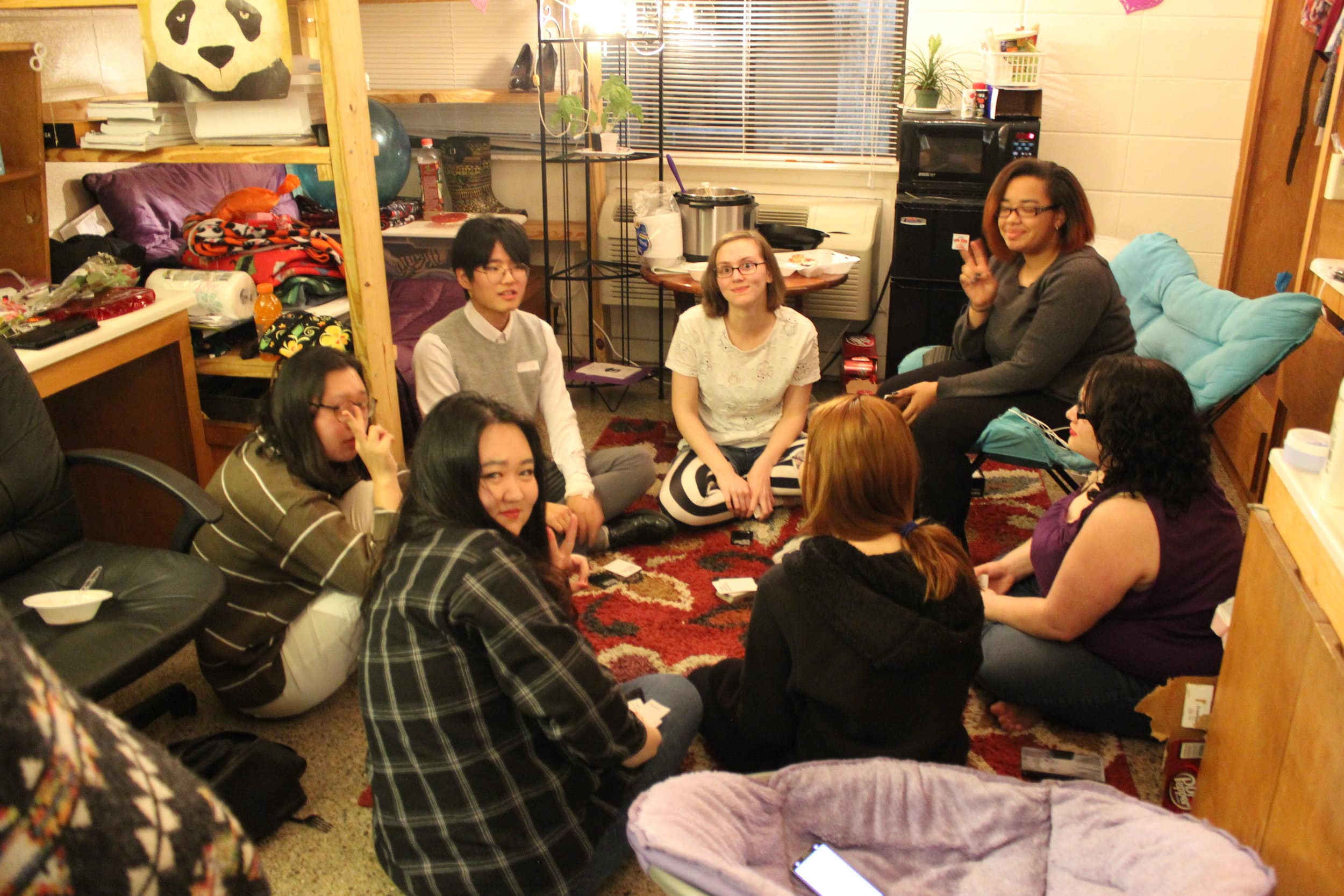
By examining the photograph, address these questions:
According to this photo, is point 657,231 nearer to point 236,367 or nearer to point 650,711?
point 236,367

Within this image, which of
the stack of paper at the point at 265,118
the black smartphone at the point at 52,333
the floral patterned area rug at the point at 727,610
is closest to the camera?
the floral patterned area rug at the point at 727,610

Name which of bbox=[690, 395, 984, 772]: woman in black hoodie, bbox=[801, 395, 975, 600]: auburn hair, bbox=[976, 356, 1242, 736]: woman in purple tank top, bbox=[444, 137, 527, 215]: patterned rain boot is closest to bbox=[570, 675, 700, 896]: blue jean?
bbox=[690, 395, 984, 772]: woman in black hoodie

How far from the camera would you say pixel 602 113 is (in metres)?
4.17

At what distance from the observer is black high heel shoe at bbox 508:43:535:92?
13.5 ft

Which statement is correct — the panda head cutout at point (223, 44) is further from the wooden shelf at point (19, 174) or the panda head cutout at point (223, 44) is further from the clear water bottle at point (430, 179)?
the clear water bottle at point (430, 179)

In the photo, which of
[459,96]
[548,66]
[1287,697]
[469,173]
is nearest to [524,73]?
[548,66]

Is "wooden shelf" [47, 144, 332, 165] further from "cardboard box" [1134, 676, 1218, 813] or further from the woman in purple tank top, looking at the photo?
"cardboard box" [1134, 676, 1218, 813]

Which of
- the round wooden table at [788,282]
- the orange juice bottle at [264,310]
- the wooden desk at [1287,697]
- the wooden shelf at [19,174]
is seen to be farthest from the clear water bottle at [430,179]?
the wooden desk at [1287,697]

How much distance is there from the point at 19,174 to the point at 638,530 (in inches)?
73.6

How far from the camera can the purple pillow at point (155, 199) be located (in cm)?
326

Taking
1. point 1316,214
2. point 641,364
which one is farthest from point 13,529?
point 1316,214

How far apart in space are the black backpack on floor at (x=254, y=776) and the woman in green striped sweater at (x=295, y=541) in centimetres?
19

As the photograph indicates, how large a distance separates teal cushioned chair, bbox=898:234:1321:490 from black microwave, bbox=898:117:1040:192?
0.63 meters

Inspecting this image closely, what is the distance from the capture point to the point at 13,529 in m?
2.02
